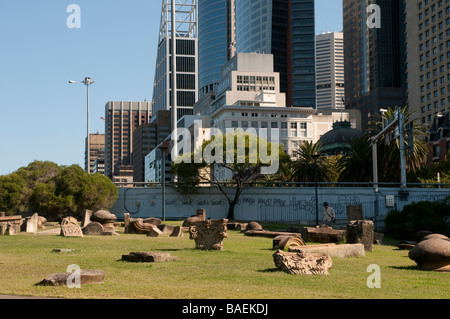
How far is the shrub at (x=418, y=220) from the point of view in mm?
34731

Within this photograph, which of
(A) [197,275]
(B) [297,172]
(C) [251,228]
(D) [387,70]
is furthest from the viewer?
(D) [387,70]

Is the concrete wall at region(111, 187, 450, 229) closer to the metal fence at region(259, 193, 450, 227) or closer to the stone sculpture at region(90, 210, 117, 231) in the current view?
the metal fence at region(259, 193, 450, 227)

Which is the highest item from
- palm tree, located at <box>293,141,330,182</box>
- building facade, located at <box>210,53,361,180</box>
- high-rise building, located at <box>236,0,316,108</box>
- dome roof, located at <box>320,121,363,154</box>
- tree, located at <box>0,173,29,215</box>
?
high-rise building, located at <box>236,0,316,108</box>

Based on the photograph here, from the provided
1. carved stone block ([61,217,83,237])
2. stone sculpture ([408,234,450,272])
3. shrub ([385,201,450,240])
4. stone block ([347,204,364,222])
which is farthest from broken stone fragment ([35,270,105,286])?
shrub ([385,201,450,240])

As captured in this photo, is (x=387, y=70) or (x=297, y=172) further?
(x=387, y=70)

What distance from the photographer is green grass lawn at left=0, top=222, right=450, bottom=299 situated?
36.9ft

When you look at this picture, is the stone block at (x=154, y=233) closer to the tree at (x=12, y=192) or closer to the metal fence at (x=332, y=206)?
the tree at (x=12, y=192)

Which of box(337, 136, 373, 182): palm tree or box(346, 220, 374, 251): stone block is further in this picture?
box(337, 136, 373, 182): palm tree

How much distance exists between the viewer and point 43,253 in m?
18.9

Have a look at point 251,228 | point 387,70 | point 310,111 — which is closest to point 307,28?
point 387,70

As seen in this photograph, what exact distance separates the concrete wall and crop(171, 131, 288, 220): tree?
1.02m

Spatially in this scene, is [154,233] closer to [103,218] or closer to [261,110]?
[103,218]
